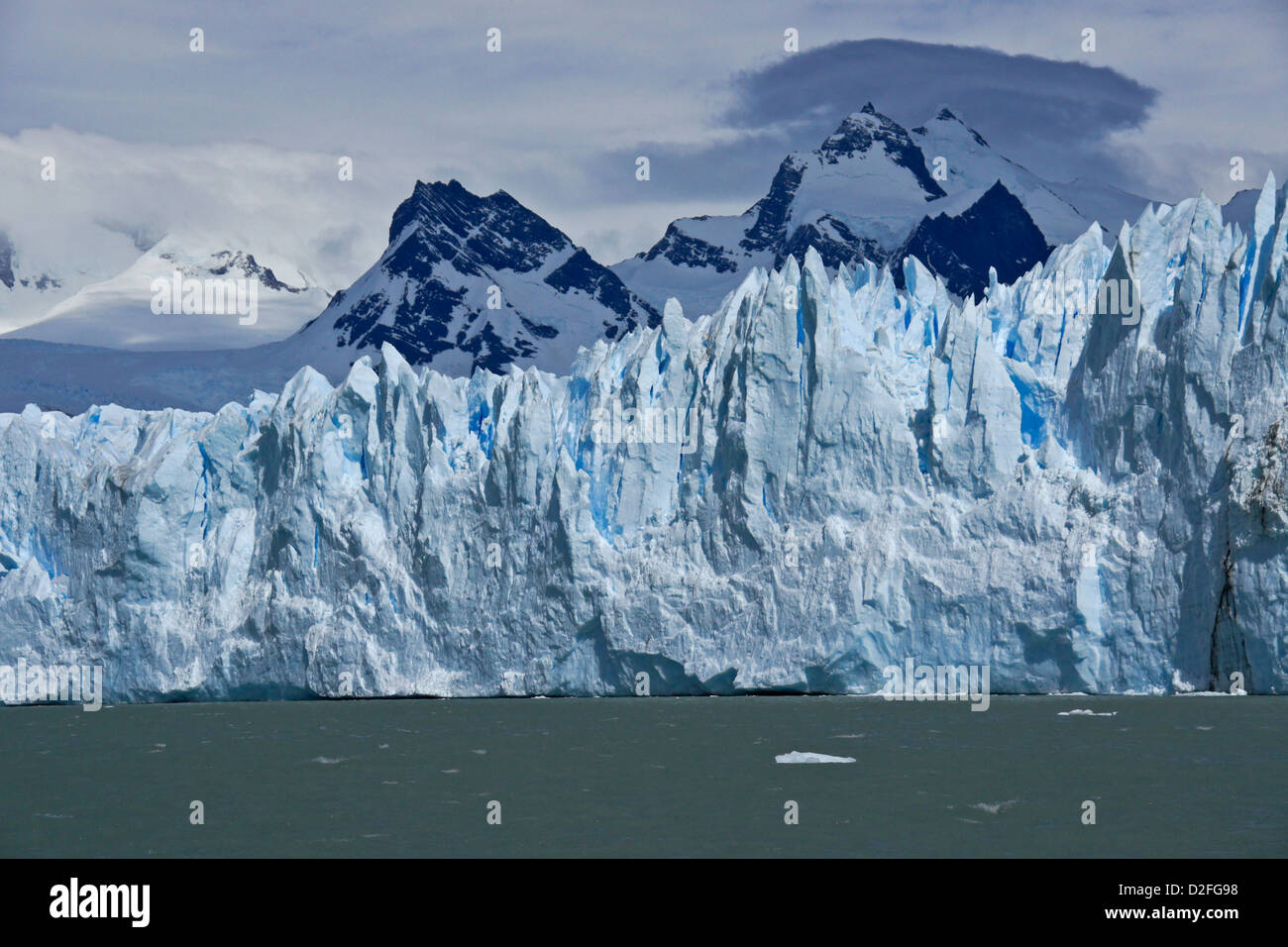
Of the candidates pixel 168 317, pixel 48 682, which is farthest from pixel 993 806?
pixel 168 317

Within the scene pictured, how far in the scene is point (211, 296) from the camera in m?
151

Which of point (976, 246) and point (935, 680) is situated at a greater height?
point (976, 246)

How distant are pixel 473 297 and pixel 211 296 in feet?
79.0

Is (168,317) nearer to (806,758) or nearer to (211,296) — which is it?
(211,296)

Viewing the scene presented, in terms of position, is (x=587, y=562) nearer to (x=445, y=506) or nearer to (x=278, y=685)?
(x=445, y=506)

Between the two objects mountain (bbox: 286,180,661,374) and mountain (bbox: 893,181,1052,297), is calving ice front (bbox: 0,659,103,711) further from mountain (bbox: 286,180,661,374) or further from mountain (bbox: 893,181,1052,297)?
mountain (bbox: 893,181,1052,297)

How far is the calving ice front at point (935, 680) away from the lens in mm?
45000
